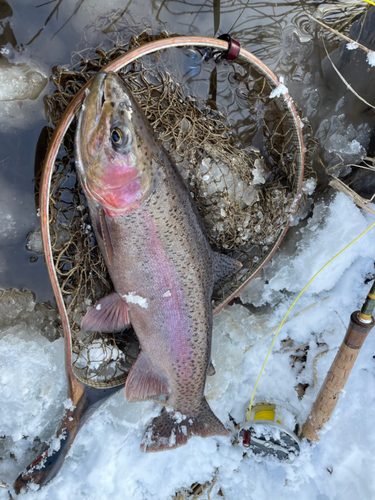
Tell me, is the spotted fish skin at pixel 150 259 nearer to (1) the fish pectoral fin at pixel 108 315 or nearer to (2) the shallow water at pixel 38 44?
(1) the fish pectoral fin at pixel 108 315

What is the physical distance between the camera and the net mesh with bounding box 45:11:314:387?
2248 millimetres

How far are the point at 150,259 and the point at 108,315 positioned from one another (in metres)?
0.57

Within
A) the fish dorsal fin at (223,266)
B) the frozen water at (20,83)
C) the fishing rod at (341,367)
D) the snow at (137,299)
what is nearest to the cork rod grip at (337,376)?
the fishing rod at (341,367)

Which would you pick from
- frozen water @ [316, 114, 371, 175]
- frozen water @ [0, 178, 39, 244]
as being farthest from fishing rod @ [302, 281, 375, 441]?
frozen water @ [0, 178, 39, 244]

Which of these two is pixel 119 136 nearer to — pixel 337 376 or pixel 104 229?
pixel 104 229

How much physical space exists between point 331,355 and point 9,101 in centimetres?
353

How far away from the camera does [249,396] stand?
297 cm

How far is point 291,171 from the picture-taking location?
2.65m

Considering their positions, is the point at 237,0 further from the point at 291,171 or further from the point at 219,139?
the point at 291,171

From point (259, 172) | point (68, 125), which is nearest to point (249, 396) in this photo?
point (259, 172)

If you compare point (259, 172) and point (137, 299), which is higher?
point (259, 172)

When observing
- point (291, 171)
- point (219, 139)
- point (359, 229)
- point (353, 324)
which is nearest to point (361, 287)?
point (359, 229)

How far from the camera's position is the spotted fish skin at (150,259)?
1.72 m

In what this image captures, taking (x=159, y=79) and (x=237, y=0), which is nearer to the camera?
(x=159, y=79)
